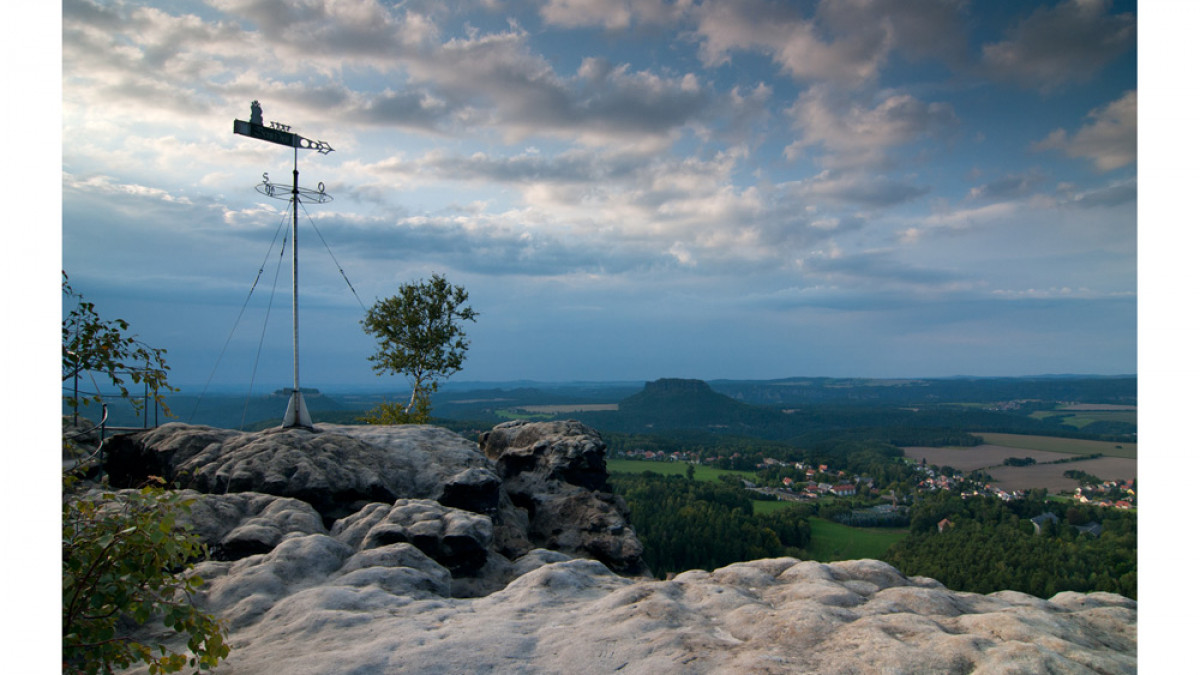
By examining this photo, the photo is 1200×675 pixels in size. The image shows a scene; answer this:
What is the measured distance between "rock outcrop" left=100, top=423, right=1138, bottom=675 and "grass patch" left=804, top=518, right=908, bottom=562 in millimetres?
56138

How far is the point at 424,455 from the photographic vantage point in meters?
24.2

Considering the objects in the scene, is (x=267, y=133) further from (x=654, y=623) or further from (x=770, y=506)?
(x=770, y=506)

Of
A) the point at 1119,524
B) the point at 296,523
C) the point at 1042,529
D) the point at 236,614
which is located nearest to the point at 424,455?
the point at 296,523

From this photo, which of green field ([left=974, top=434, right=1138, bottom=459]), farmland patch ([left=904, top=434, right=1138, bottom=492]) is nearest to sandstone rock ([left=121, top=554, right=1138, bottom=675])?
farmland patch ([left=904, top=434, right=1138, bottom=492])

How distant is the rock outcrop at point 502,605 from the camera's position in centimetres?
831

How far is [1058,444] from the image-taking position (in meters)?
91.4

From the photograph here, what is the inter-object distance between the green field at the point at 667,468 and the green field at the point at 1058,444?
46.2 meters

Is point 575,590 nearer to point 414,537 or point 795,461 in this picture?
point 414,537

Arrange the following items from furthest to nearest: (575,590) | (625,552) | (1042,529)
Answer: (1042,529) < (625,552) < (575,590)

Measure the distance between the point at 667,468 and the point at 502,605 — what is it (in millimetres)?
92996

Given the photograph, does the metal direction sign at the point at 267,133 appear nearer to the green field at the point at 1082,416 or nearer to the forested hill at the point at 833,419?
the green field at the point at 1082,416

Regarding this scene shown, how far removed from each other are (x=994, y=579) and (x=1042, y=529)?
12809 millimetres

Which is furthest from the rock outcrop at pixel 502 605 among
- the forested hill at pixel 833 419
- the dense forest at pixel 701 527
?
the forested hill at pixel 833 419

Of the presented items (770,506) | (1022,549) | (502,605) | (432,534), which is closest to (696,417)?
(770,506)
